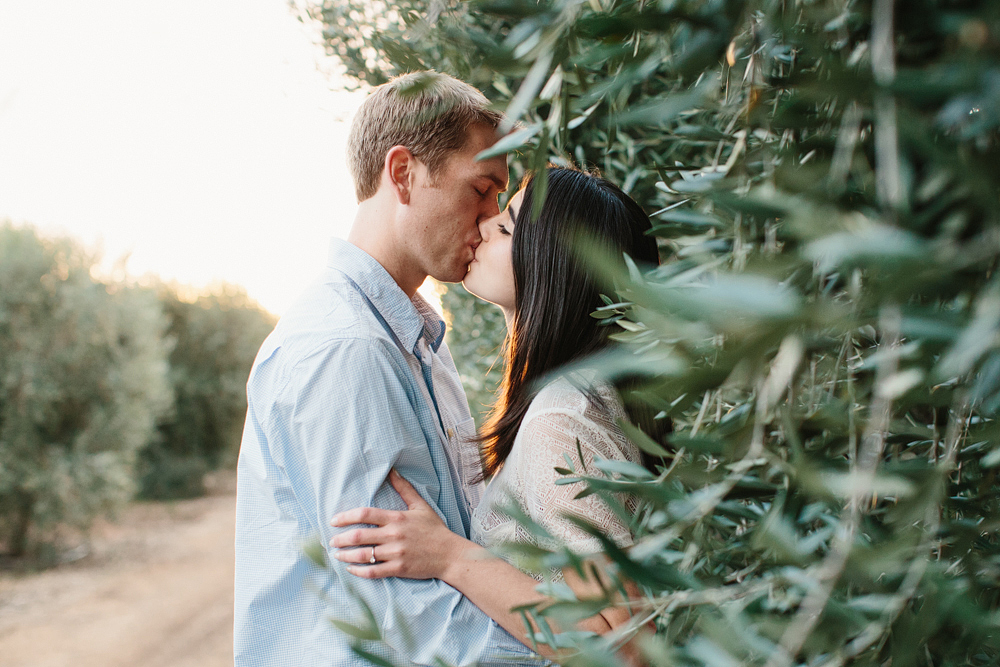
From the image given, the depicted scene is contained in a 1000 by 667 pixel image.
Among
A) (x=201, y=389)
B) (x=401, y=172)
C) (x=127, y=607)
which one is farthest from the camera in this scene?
(x=201, y=389)

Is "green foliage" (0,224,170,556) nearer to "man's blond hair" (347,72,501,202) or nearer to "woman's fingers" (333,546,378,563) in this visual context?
"man's blond hair" (347,72,501,202)

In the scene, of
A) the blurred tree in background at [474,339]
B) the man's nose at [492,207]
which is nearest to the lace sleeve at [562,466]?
the man's nose at [492,207]

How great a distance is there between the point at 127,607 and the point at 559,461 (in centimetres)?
851

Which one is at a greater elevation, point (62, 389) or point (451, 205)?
point (451, 205)

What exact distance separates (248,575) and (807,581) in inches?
58.4

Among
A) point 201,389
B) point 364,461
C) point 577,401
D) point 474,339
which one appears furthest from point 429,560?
point 201,389

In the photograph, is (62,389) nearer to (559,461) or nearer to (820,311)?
(559,461)

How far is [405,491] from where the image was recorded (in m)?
A: 1.53

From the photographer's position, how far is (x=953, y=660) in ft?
1.89

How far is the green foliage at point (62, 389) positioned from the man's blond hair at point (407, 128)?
8379mm

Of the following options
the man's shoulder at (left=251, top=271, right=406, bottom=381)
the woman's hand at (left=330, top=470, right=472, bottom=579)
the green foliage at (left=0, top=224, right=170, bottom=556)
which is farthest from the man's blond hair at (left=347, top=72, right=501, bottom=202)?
the green foliage at (left=0, top=224, right=170, bottom=556)

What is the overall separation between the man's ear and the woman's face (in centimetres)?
27

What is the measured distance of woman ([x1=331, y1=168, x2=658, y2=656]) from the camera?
1.42 metres

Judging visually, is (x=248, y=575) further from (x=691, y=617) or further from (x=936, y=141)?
(x=936, y=141)
